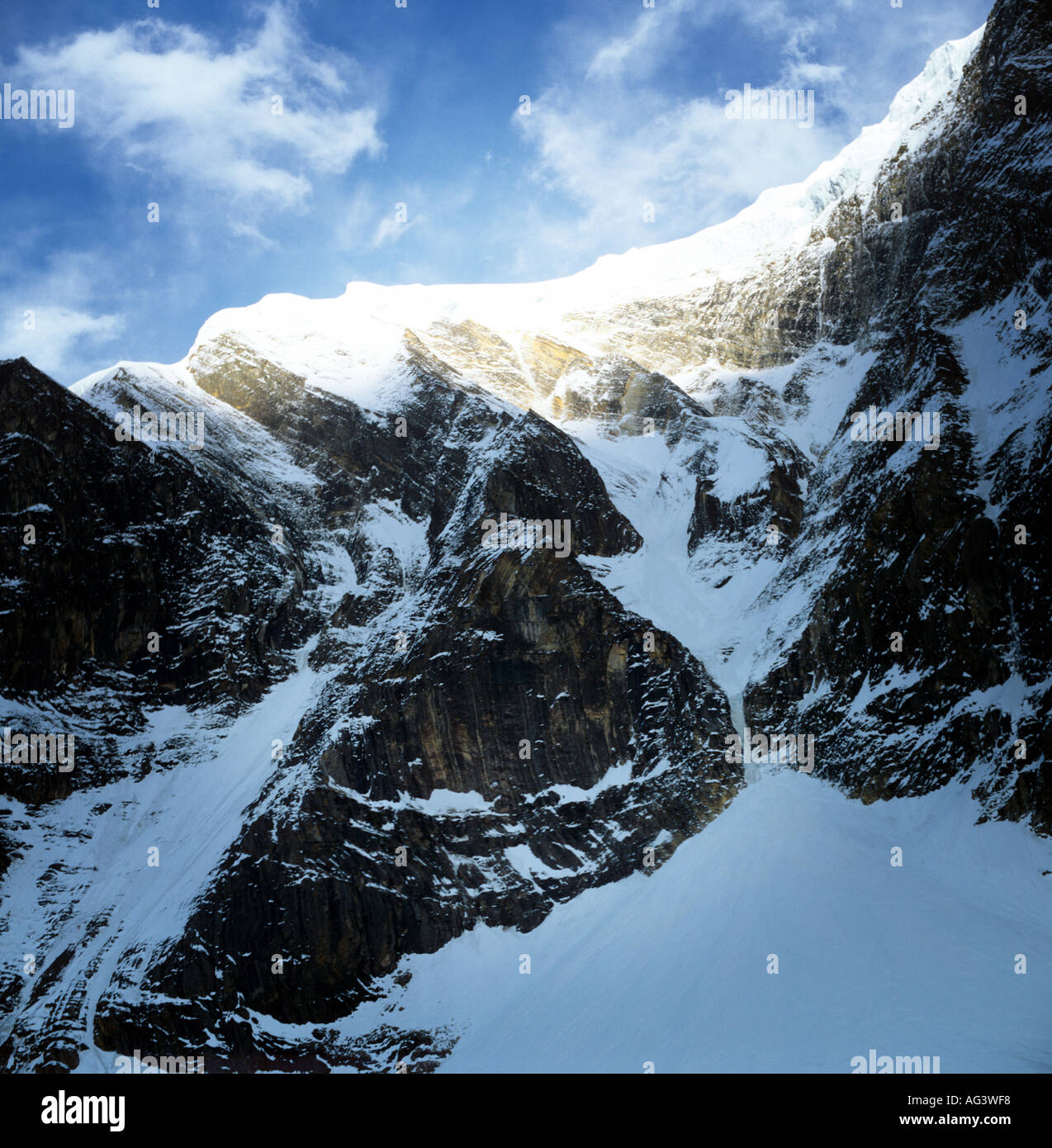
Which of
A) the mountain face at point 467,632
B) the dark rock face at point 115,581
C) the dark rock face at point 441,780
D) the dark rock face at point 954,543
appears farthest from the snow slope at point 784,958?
the dark rock face at point 115,581

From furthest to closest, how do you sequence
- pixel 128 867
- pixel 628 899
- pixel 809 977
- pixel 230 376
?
pixel 230 376, pixel 128 867, pixel 628 899, pixel 809 977

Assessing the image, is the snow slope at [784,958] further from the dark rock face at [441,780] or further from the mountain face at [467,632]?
the dark rock face at [441,780]

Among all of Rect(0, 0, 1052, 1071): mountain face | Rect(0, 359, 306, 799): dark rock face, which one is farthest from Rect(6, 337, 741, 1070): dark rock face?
Rect(0, 359, 306, 799): dark rock face

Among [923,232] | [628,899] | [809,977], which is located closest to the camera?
[809,977]

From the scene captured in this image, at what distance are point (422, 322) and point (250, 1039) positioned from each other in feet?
397

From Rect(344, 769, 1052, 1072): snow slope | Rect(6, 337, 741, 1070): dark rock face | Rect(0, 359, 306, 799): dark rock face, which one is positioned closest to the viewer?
Rect(344, 769, 1052, 1072): snow slope

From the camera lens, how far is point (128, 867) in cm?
8975

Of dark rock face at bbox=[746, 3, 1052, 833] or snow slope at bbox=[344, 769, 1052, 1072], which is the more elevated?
dark rock face at bbox=[746, 3, 1052, 833]

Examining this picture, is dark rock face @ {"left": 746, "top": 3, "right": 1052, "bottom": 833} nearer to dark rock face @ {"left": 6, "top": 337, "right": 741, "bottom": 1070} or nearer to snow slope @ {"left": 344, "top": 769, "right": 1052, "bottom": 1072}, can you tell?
snow slope @ {"left": 344, "top": 769, "right": 1052, "bottom": 1072}

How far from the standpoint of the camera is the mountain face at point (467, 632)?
258 feet

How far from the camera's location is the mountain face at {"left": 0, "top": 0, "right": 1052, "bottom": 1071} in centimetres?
7862
